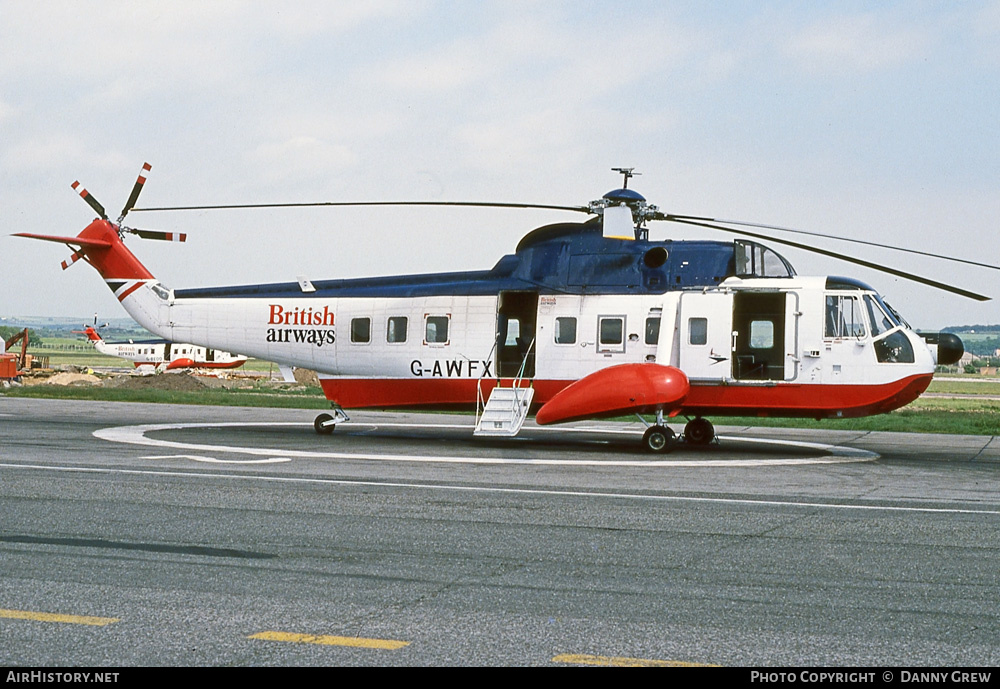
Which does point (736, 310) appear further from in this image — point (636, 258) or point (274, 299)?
point (274, 299)

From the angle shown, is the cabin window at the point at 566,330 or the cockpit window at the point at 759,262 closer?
the cockpit window at the point at 759,262

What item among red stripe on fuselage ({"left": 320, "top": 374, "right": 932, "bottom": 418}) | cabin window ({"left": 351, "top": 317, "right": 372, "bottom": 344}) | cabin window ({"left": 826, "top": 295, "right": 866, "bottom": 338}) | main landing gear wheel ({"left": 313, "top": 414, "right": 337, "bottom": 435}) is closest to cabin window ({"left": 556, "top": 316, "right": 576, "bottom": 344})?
red stripe on fuselage ({"left": 320, "top": 374, "right": 932, "bottom": 418})

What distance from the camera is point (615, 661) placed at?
17.6 ft

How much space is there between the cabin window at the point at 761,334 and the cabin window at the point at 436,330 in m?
5.85

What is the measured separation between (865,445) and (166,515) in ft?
50.0

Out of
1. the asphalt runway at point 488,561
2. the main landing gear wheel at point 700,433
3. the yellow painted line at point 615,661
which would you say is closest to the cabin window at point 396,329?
the asphalt runway at point 488,561

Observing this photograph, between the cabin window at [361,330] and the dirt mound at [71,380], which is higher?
the cabin window at [361,330]

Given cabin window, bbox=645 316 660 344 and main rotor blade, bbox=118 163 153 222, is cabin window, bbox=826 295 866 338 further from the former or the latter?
main rotor blade, bbox=118 163 153 222

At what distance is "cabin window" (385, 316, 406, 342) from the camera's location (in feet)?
66.5

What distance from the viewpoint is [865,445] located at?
2061cm

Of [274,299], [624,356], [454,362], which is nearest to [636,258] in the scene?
[624,356]

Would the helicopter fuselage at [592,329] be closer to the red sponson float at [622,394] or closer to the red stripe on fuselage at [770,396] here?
the red stripe on fuselage at [770,396]

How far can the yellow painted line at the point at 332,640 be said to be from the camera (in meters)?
5.59

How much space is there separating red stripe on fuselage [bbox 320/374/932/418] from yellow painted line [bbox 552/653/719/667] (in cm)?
1297
